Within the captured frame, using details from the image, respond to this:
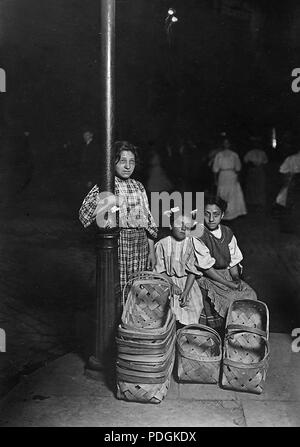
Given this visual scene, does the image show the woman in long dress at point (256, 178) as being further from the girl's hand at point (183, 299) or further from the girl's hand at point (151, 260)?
the girl's hand at point (183, 299)

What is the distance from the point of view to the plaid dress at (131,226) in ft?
14.0

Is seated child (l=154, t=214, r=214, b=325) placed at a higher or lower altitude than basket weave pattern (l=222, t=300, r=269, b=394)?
higher

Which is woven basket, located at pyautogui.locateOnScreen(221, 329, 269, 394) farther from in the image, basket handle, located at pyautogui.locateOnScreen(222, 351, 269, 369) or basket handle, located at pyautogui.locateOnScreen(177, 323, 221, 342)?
basket handle, located at pyautogui.locateOnScreen(177, 323, 221, 342)

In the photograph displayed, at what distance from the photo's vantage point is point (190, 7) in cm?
1809

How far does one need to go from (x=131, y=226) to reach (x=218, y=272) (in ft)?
3.16

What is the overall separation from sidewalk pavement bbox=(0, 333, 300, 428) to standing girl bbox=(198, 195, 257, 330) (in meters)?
0.73

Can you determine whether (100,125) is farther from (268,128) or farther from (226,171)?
(268,128)

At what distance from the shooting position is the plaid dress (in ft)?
14.0

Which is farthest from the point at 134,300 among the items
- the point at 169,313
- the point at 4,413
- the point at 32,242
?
the point at 32,242

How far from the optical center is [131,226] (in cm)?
430

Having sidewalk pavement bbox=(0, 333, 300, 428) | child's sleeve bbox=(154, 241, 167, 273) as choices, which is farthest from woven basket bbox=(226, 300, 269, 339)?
child's sleeve bbox=(154, 241, 167, 273)

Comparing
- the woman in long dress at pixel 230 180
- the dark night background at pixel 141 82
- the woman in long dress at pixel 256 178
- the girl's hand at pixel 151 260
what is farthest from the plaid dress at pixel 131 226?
the woman in long dress at pixel 256 178
